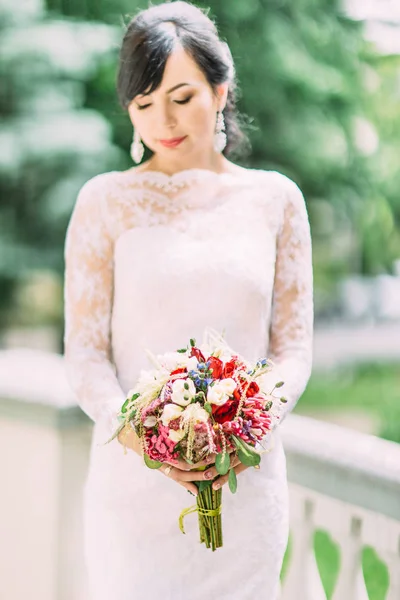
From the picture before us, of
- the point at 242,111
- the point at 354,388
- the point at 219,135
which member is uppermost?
the point at 242,111

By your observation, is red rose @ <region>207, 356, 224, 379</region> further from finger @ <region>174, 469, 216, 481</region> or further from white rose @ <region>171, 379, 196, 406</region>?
finger @ <region>174, 469, 216, 481</region>

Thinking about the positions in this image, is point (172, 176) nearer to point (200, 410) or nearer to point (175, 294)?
point (175, 294)

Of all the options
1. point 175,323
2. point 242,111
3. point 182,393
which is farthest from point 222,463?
point 242,111

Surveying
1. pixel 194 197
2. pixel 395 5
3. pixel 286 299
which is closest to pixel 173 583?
pixel 286 299

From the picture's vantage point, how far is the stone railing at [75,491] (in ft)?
8.19

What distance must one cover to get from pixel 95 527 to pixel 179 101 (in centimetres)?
117

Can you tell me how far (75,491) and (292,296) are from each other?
113 cm

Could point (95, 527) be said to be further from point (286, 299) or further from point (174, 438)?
point (286, 299)

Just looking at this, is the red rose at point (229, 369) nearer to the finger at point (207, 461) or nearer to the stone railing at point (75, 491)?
the finger at point (207, 461)

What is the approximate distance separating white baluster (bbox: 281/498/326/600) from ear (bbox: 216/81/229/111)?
3.91 ft

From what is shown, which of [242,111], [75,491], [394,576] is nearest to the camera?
[394,576]

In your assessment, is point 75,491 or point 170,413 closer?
point 170,413

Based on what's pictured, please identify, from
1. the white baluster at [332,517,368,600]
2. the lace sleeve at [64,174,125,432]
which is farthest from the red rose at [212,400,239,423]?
the white baluster at [332,517,368,600]

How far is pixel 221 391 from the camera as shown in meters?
1.99
